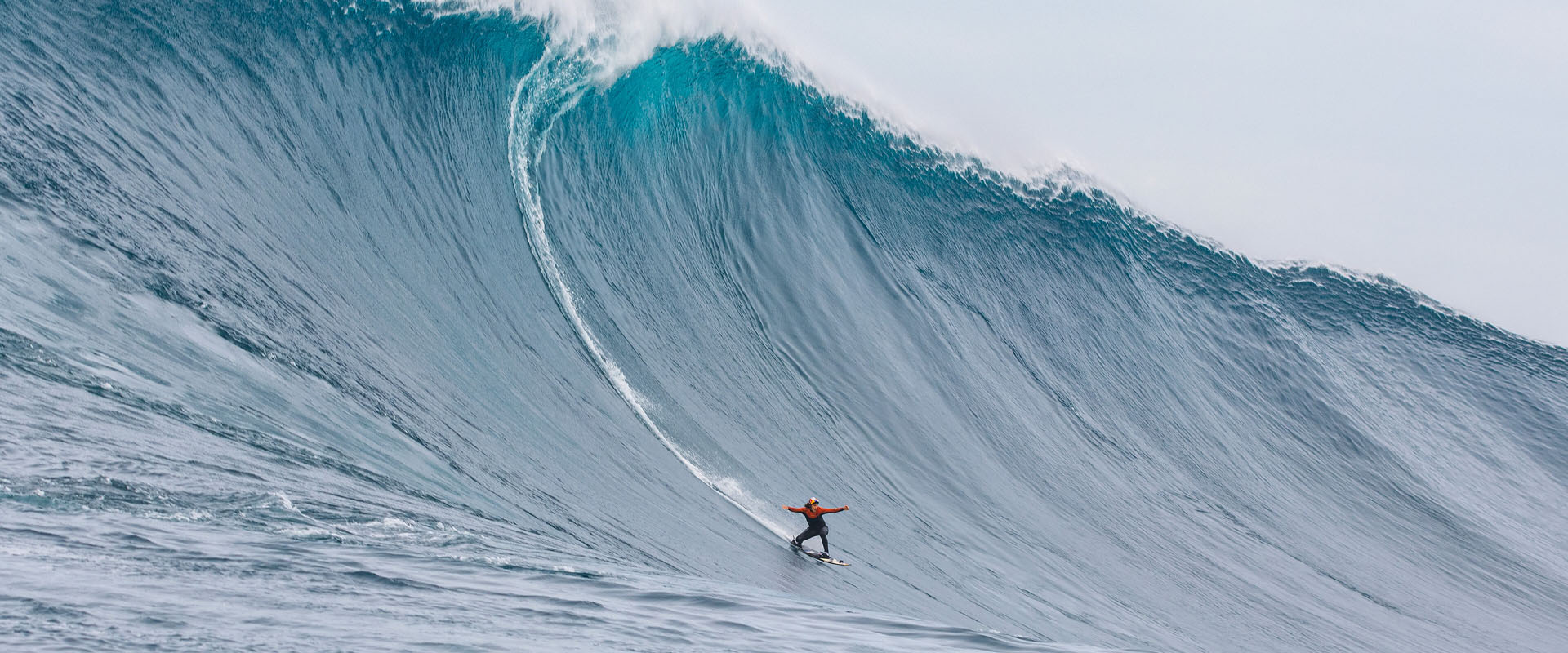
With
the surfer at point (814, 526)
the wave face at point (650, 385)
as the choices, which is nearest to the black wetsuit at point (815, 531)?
the surfer at point (814, 526)

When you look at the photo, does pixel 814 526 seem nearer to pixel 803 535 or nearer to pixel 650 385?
pixel 803 535

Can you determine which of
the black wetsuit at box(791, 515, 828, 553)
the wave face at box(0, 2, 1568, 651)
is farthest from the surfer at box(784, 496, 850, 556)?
the wave face at box(0, 2, 1568, 651)

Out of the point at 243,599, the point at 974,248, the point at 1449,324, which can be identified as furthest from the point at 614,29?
the point at 1449,324

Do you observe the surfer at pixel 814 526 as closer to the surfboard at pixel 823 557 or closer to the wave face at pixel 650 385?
the surfboard at pixel 823 557

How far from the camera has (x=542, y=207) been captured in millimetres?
11305

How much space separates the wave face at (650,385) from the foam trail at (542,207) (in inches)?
2.1

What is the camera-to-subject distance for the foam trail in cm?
880

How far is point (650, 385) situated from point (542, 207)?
2726 mm

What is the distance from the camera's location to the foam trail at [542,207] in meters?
8.80

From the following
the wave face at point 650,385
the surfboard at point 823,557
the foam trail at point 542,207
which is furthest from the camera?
the foam trail at point 542,207

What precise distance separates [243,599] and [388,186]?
736 cm

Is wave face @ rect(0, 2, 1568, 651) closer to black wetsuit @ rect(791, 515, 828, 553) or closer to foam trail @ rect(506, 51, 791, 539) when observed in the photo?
foam trail @ rect(506, 51, 791, 539)

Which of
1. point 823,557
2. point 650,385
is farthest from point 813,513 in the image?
point 650,385

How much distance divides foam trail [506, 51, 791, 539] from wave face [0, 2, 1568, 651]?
0.05m
